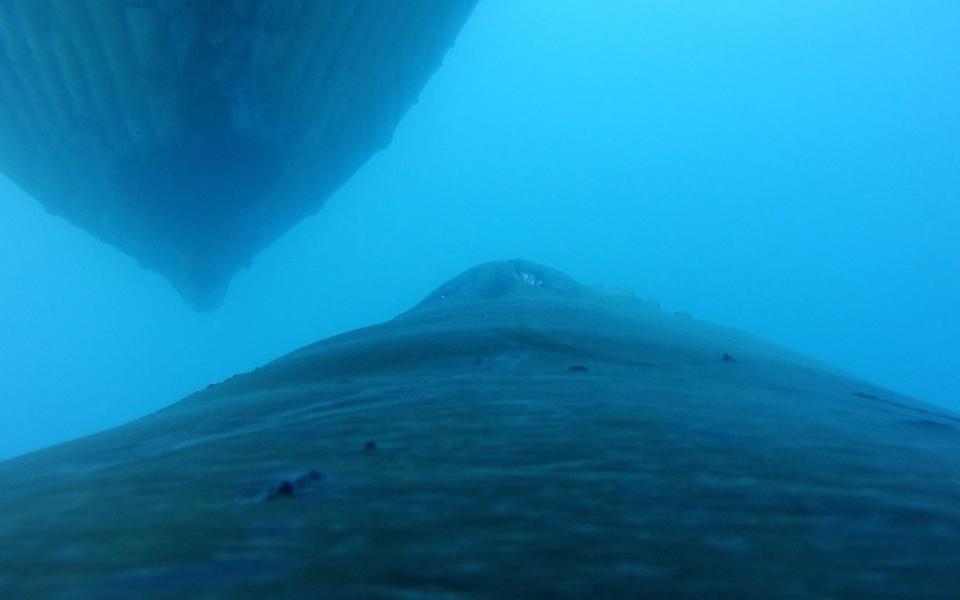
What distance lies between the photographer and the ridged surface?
6.96 meters

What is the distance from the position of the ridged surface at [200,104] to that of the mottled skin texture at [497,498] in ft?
20.9

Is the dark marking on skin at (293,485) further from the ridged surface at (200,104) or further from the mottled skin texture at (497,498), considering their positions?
the ridged surface at (200,104)

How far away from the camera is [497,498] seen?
3.24 feet

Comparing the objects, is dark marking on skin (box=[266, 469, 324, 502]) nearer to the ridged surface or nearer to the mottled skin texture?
the mottled skin texture

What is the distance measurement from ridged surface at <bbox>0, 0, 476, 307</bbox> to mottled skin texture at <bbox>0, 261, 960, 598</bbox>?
250 inches

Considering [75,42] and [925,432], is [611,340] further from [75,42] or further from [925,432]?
[75,42]

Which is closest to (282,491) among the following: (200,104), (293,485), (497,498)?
(293,485)

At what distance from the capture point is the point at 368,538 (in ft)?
2.77

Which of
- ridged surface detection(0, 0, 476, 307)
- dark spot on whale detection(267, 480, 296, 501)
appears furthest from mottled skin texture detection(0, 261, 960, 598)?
ridged surface detection(0, 0, 476, 307)

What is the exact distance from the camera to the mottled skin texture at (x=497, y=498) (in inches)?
29.1

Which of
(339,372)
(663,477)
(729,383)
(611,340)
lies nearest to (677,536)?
(663,477)

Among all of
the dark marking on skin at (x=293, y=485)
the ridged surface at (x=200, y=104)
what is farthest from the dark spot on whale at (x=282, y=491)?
the ridged surface at (x=200, y=104)

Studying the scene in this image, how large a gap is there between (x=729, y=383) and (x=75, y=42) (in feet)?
25.8

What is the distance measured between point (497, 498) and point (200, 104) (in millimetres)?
8754
